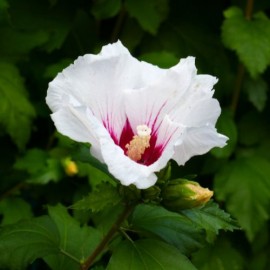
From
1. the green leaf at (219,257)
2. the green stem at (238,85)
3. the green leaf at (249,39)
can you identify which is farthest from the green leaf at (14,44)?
the green leaf at (219,257)

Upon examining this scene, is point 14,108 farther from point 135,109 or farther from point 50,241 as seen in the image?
point 135,109

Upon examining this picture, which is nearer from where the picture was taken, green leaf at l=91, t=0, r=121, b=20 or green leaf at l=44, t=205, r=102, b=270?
green leaf at l=44, t=205, r=102, b=270

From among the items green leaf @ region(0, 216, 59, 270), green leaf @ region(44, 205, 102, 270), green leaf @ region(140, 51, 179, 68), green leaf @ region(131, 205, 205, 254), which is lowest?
green leaf @ region(140, 51, 179, 68)

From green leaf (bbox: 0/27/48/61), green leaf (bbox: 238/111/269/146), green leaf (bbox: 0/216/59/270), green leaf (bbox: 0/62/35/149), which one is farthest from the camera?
green leaf (bbox: 238/111/269/146)

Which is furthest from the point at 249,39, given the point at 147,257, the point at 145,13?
the point at 147,257

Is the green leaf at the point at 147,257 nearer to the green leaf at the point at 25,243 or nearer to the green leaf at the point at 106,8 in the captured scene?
the green leaf at the point at 25,243

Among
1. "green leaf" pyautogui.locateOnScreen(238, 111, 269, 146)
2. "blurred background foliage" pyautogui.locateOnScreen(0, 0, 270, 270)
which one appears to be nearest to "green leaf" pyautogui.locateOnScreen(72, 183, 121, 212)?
"blurred background foliage" pyautogui.locateOnScreen(0, 0, 270, 270)

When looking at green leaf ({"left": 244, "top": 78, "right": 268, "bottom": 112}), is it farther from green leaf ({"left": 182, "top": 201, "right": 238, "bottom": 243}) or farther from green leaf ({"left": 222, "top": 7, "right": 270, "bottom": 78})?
green leaf ({"left": 182, "top": 201, "right": 238, "bottom": 243})
